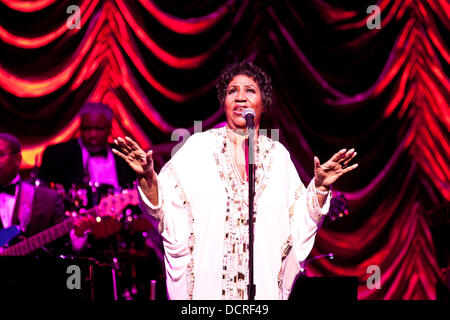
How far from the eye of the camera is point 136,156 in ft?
10.8

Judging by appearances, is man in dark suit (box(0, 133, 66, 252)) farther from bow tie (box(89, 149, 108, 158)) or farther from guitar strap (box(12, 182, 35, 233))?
bow tie (box(89, 149, 108, 158))

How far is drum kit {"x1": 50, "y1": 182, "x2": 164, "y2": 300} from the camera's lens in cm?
538

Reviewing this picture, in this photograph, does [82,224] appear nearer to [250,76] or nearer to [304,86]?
Answer: [250,76]

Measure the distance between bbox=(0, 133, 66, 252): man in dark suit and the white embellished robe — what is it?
7.74 feet

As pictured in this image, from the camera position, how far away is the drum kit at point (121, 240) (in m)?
5.38

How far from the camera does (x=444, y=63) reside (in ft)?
23.2

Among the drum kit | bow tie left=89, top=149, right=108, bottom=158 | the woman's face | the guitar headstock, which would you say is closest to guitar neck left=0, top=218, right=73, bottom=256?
the drum kit

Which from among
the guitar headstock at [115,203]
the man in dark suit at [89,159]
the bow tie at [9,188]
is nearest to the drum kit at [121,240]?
the guitar headstock at [115,203]

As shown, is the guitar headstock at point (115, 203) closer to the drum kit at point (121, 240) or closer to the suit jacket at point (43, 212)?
the drum kit at point (121, 240)

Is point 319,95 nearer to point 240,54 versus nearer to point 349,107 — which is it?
point 349,107

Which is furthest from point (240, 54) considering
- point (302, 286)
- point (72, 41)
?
point (302, 286)

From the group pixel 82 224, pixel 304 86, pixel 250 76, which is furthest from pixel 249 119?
pixel 304 86

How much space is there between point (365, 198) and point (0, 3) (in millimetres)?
3921

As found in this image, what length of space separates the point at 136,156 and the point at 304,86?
3757mm
